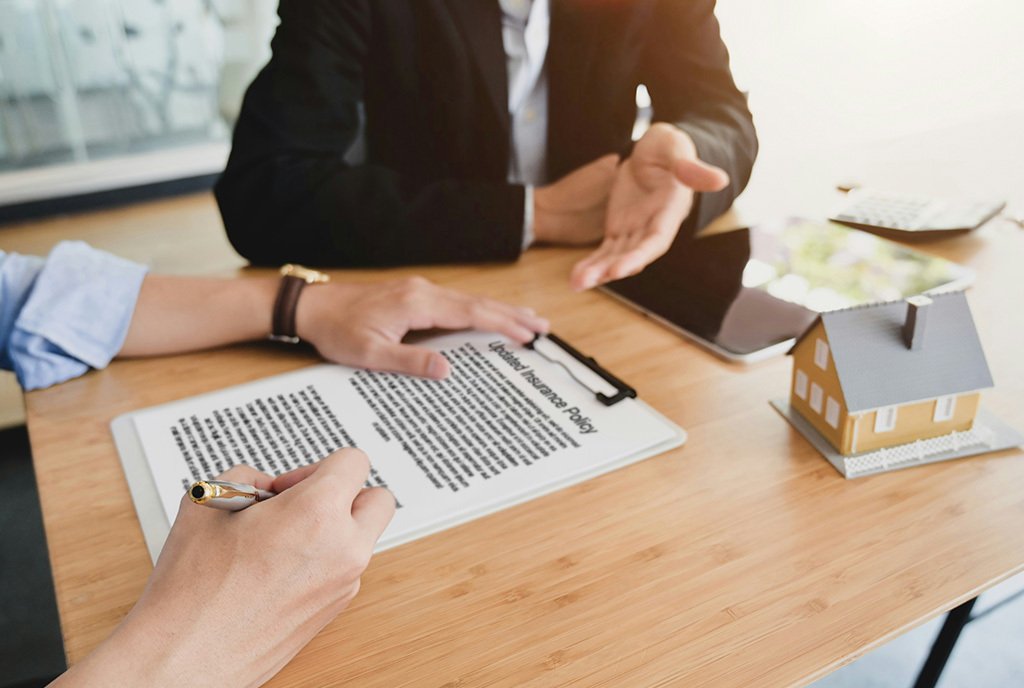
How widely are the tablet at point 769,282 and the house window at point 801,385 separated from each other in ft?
0.34

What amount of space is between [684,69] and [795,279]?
1.92ft

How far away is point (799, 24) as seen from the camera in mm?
1235

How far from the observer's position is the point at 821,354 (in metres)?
0.68

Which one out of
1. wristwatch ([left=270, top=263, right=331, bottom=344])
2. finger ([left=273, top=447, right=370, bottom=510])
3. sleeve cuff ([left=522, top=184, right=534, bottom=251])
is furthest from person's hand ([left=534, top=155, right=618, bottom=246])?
finger ([left=273, top=447, right=370, bottom=510])

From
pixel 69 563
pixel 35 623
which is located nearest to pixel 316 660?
pixel 69 563

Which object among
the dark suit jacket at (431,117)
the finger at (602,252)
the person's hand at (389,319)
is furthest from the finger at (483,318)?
the dark suit jacket at (431,117)

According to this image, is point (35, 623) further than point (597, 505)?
Yes

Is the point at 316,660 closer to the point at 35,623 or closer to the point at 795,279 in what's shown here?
the point at 795,279

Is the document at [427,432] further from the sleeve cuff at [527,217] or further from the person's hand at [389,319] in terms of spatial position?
the sleeve cuff at [527,217]

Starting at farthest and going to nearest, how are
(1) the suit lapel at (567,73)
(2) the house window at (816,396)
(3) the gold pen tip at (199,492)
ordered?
(1) the suit lapel at (567,73) < (2) the house window at (816,396) < (3) the gold pen tip at (199,492)

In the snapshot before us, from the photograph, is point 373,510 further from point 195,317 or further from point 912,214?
point 912,214

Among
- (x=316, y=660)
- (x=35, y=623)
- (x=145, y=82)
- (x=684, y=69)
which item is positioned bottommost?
(x=35, y=623)

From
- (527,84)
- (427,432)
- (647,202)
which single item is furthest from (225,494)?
(527,84)

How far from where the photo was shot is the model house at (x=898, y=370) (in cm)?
66
